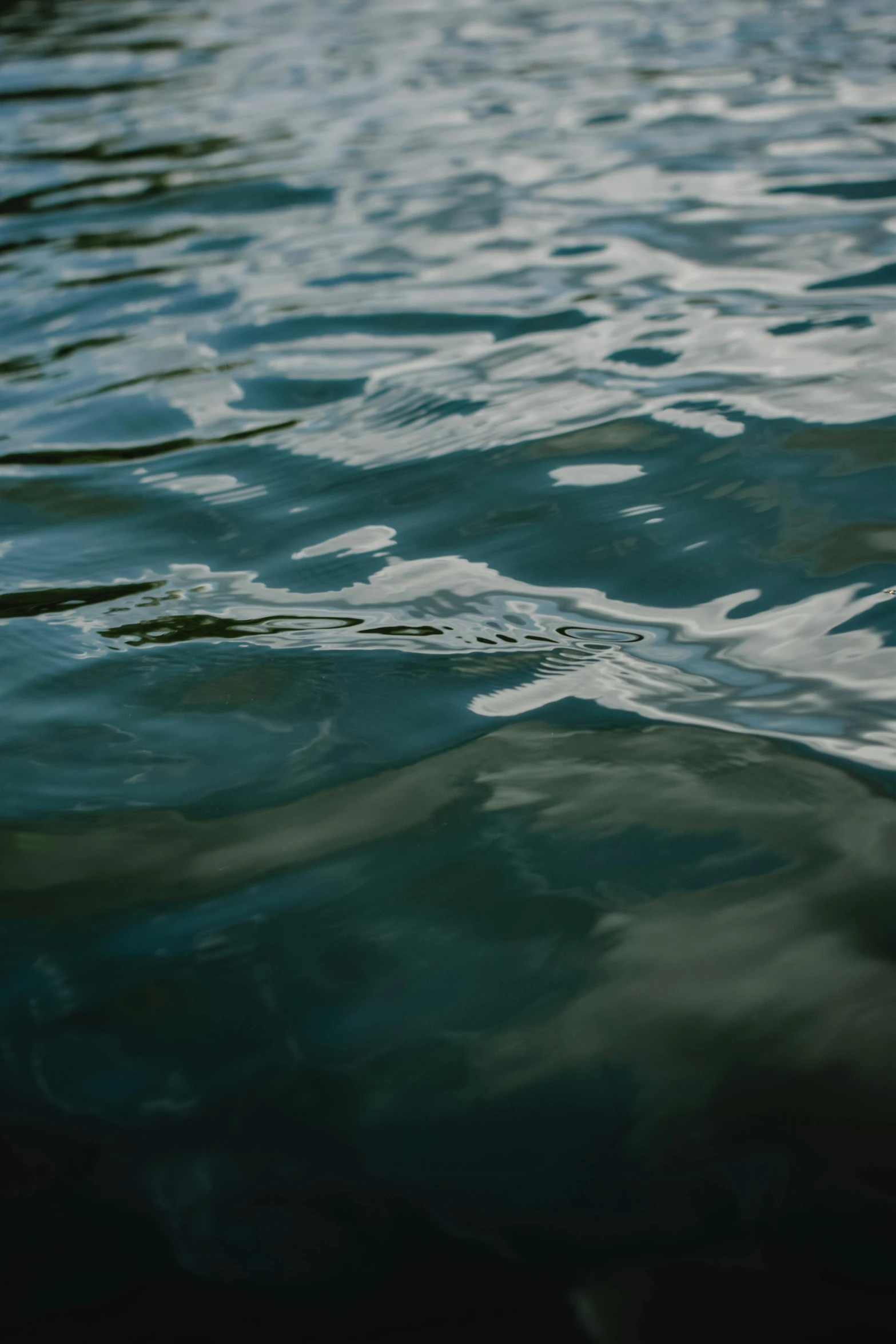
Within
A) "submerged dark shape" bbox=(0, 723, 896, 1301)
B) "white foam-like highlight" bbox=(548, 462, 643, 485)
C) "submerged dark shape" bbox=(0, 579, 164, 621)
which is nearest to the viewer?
"submerged dark shape" bbox=(0, 723, 896, 1301)

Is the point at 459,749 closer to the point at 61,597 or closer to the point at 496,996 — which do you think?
the point at 496,996

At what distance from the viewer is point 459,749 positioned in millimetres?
1404

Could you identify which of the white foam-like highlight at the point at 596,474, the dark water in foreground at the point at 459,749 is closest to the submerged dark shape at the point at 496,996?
the dark water in foreground at the point at 459,749

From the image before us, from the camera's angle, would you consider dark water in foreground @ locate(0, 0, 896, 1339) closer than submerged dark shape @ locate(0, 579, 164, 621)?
Yes

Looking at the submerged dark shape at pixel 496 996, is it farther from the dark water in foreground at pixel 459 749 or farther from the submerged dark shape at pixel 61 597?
the submerged dark shape at pixel 61 597

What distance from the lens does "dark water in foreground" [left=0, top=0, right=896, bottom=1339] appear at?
0.94 metres

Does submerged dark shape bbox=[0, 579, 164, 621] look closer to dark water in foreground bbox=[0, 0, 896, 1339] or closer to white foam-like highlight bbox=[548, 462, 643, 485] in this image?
dark water in foreground bbox=[0, 0, 896, 1339]

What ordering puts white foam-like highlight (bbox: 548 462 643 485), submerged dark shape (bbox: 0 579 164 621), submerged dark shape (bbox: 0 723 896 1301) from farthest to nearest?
white foam-like highlight (bbox: 548 462 643 485) < submerged dark shape (bbox: 0 579 164 621) < submerged dark shape (bbox: 0 723 896 1301)

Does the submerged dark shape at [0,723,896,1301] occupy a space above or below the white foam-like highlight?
below

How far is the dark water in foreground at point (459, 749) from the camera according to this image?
36.9 inches

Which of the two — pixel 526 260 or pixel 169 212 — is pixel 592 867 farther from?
pixel 169 212

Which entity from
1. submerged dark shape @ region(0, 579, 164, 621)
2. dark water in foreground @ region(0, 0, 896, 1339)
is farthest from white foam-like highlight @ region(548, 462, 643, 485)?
submerged dark shape @ region(0, 579, 164, 621)

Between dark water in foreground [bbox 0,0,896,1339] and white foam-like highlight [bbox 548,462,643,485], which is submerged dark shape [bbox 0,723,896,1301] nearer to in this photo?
dark water in foreground [bbox 0,0,896,1339]

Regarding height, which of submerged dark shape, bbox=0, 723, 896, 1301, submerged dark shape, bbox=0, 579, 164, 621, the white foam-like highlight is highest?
submerged dark shape, bbox=0, 579, 164, 621
